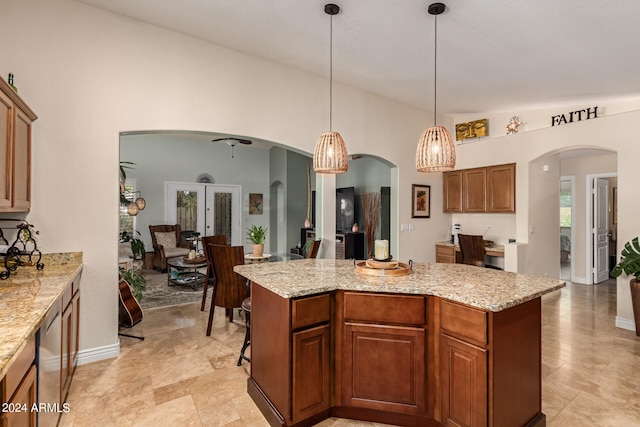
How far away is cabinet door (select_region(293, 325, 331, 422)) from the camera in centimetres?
192

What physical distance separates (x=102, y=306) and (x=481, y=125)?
5839 millimetres

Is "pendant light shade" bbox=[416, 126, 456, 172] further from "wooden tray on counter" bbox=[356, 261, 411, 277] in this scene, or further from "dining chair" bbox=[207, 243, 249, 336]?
"dining chair" bbox=[207, 243, 249, 336]

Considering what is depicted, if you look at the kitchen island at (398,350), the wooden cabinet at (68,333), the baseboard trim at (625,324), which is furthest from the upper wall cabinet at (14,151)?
the baseboard trim at (625,324)

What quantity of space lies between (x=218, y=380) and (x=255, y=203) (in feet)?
22.2

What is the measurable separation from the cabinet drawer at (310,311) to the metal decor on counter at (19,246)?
6.57ft

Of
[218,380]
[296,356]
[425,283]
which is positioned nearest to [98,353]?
[218,380]

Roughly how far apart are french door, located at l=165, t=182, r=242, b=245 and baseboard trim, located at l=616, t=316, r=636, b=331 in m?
7.62

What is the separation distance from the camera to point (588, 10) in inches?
102

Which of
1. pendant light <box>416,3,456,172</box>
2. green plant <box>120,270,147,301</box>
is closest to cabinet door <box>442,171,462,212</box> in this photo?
pendant light <box>416,3,456,172</box>

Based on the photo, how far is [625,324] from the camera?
3852 mm

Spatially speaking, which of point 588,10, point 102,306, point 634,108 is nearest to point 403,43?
point 588,10

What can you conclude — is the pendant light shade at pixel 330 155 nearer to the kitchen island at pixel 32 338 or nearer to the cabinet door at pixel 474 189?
the kitchen island at pixel 32 338

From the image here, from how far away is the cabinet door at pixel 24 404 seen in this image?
1.12 metres

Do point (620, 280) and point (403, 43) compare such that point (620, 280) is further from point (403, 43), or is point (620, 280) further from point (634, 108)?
point (403, 43)
